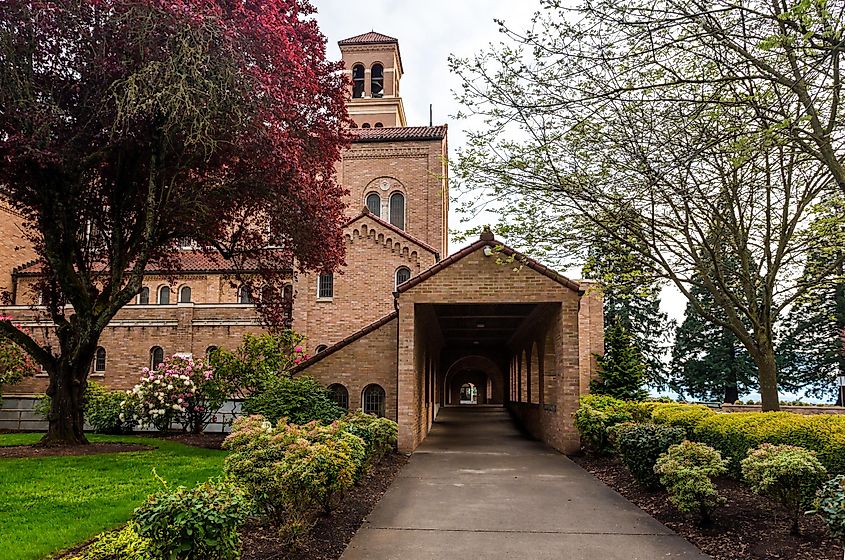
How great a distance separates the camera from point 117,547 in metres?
6.88

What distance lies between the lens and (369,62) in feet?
160

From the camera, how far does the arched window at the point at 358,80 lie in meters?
49.3

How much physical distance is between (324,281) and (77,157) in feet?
59.1

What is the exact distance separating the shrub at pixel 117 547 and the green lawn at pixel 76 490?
1.31ft

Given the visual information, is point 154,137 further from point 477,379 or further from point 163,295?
point 477,379

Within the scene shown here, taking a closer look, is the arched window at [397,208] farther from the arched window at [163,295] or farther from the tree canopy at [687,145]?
the tree canopy at [687,145]

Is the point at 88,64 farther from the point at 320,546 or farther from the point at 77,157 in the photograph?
the point at 320,546

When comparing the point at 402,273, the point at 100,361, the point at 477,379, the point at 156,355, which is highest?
the point at 402,273

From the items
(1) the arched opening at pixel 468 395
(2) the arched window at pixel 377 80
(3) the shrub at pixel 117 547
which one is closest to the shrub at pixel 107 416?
(3) the shrub at pixel 117 547

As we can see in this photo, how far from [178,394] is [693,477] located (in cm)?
1558

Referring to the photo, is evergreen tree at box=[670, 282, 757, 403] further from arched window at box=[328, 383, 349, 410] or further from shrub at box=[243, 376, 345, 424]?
shrub at box=[243, 376, 345, 424]

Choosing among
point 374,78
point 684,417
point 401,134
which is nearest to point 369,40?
point 374,78

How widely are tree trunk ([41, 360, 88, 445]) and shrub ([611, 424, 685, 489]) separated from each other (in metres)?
13.0

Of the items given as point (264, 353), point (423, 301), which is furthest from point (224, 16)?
point (264, 353)
